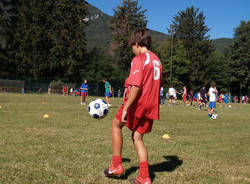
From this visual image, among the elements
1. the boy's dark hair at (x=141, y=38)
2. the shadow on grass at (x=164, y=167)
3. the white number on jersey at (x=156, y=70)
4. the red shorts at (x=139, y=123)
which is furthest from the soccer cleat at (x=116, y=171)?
the boy's dark hair at (x=141, y=38)

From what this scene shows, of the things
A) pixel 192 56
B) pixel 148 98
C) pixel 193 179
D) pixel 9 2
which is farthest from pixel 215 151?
pixel 192 56

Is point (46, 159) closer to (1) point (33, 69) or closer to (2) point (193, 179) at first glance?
(2) point (193, 179)

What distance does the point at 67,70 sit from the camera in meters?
45.5

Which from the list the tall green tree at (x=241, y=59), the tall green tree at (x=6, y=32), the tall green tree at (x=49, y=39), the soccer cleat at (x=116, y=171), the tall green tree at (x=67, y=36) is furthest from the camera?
the tall green tree at (x=241, y=59)

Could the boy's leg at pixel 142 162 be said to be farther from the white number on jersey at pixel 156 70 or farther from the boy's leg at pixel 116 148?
the white number on jersey at pixel 156 70

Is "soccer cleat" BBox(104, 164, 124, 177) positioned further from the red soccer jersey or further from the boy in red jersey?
the red soccer jersey

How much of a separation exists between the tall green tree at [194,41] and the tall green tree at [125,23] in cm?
1130

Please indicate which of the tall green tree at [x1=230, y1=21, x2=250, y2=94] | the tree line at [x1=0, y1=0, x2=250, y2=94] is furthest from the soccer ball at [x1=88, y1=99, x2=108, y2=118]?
the tall green tree at [x1=230, y1=21, x2=250, y2=94]

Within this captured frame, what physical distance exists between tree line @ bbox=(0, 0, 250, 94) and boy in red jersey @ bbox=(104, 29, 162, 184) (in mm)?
41531

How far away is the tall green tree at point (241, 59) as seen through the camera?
62.4 m

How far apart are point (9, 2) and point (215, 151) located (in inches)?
1838

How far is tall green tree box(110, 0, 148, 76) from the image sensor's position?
2133 inches

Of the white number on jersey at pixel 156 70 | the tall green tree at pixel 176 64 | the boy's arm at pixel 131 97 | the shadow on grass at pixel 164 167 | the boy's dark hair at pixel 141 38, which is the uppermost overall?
the tall green tree at pixel 176 64

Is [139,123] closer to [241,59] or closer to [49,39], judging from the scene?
[49,39]
